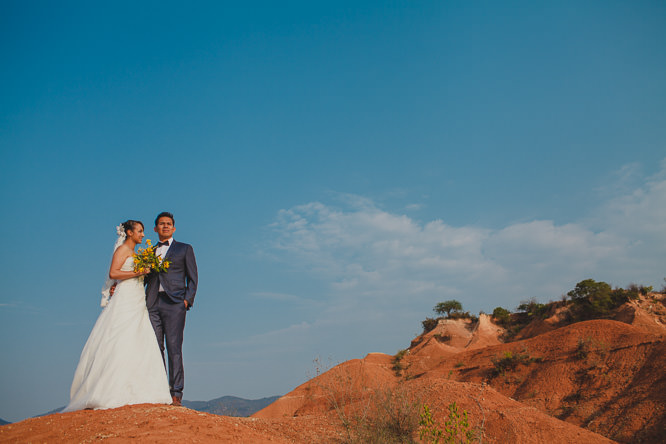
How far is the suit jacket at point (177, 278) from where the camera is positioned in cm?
552

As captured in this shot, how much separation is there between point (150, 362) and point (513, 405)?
6974mm

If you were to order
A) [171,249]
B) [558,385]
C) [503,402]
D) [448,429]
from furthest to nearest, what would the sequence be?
1. [558,385]
2. [503,402]
3. [171,249]
4. [448,429]

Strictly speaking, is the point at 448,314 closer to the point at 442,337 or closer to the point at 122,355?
the point at 442,337

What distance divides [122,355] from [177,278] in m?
1.19

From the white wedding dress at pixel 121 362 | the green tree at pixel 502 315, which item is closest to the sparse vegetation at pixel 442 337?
the green tree at pixel 502 315

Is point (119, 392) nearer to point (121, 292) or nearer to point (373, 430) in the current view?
point (121, 292)

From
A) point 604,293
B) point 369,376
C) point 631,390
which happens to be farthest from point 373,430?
point 604,293

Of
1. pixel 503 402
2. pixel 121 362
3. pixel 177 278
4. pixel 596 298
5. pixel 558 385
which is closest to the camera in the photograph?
pixel 121 362

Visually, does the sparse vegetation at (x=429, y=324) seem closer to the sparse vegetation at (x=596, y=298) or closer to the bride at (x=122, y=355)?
the sparse vegetation at (x=596, y=298)

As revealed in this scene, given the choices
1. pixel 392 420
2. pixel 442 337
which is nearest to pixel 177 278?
pixel 392 420

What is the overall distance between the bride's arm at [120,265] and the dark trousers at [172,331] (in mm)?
509

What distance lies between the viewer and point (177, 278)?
18.4 ft

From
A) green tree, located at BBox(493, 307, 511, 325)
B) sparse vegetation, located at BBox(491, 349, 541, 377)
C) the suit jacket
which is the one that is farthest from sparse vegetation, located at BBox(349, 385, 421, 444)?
green tree, located at BBox(493, 307, 511, 325)

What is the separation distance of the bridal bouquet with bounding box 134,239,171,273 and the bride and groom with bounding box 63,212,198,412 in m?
0.08
